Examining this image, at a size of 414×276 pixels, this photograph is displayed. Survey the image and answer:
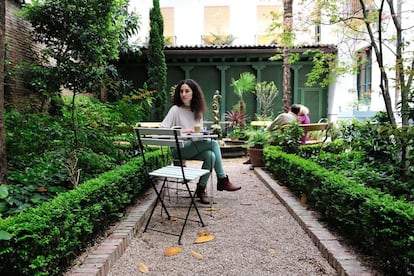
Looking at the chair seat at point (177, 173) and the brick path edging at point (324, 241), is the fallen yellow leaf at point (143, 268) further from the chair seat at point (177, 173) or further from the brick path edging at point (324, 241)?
the brick path edging at point (324, 241)

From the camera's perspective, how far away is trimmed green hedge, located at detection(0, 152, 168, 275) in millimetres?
1578

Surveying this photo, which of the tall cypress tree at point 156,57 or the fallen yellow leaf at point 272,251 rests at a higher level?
the tall cypress tree at point 156,57

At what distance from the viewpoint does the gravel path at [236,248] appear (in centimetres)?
220

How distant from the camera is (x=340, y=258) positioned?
2131 mm

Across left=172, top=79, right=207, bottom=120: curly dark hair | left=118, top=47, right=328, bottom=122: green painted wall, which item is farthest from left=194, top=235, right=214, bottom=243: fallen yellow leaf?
left=118, top=47, right=328, bottom=122: green painted wall

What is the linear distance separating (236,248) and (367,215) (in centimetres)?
101

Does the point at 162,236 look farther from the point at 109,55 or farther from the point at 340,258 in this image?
the point at 109,55

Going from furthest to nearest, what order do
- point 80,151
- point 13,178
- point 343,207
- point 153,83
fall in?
point 153,83 < point 80,151 < point 13,178 < point 343,207

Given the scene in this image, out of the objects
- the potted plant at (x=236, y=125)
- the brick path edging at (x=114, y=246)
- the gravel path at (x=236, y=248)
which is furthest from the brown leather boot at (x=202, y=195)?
the potted plant at (x=236, y=125)

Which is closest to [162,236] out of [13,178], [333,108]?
[13,178]

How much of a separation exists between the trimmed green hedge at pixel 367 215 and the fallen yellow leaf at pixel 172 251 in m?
1.29

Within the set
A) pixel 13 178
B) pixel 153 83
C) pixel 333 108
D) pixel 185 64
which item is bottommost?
pixel 13 178

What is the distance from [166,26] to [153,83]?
8.58 m

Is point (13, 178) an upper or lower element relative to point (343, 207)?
upper
